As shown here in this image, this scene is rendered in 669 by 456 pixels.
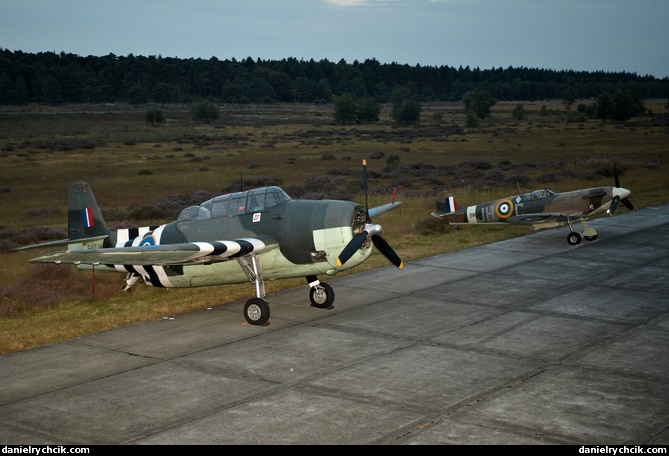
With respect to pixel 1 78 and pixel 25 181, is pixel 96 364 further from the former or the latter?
pixel 1 78

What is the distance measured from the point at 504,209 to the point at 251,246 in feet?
47.1

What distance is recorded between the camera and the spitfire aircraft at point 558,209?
27.5 m

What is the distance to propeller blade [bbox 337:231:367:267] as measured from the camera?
16.7 metres

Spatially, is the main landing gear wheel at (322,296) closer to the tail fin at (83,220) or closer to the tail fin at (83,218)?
the tail fin at (83,220)

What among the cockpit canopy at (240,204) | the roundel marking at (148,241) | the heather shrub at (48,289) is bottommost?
the heather shrub at (48,289)

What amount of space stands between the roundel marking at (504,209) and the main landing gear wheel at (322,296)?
12.2 m

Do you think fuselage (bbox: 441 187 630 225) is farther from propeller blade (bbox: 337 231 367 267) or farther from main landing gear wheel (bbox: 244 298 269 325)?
main landing gear wheel (bbox: 244 298 269 325)

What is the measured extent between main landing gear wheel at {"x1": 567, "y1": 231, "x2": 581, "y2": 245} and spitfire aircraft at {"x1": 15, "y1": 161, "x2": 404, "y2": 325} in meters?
11.5

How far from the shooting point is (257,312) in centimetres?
1731

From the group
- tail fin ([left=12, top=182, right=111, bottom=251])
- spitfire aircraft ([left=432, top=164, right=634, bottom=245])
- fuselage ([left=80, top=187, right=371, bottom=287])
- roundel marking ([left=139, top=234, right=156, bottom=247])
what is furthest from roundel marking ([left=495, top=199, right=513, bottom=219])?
tail fin ([left=12, top=182, right=111, bottom=251])

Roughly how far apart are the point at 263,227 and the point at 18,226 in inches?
869

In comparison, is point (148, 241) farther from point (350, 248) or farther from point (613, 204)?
point (613, 204)

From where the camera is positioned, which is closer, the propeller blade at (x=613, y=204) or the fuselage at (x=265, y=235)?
the fuselage at (x=265, y=235)

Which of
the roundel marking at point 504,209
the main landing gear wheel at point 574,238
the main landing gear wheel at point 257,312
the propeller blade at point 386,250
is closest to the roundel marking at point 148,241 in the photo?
the main landing gear wheel at point 257,312
